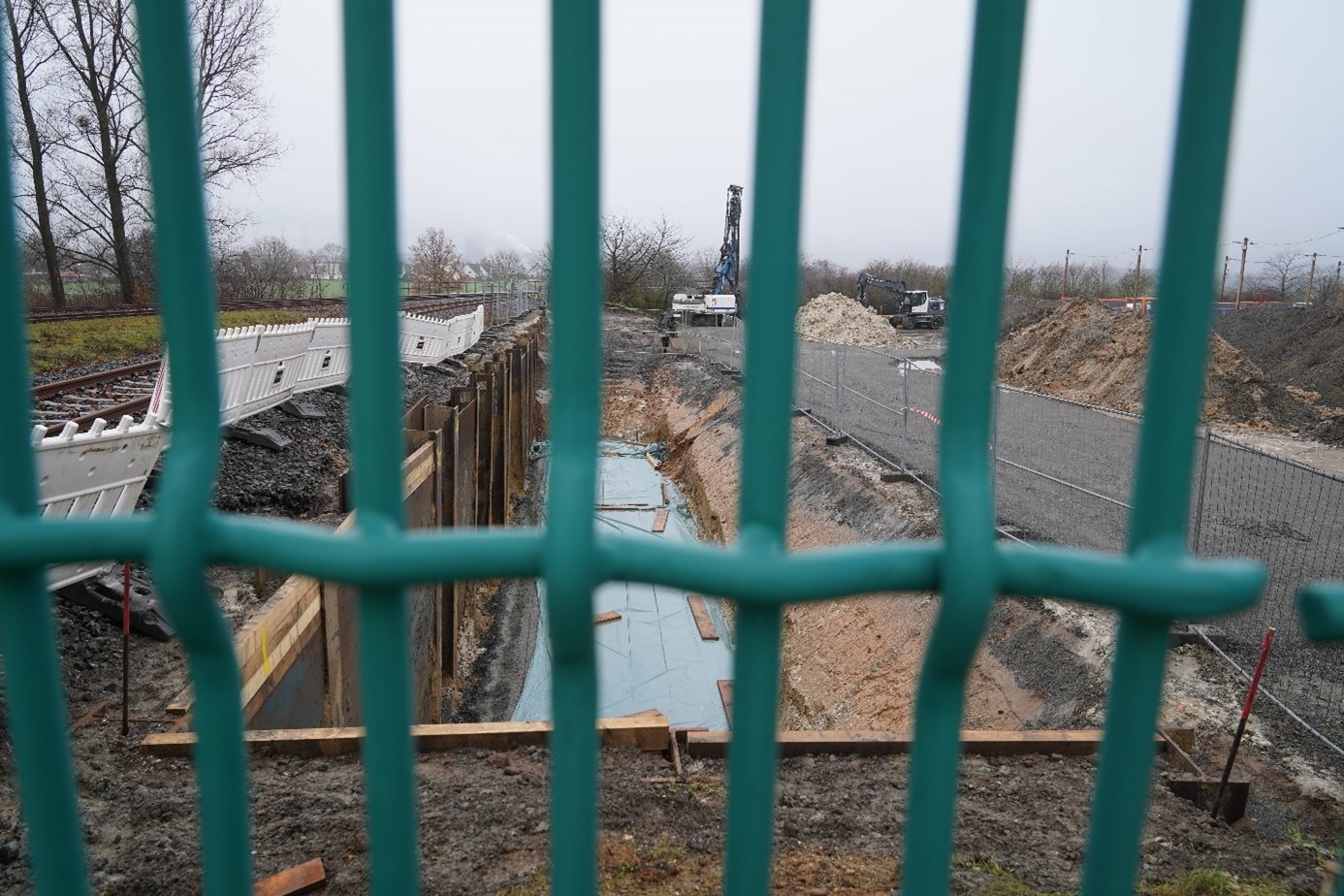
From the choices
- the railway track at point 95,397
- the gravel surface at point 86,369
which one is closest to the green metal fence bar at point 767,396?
the railway track at point 95,397

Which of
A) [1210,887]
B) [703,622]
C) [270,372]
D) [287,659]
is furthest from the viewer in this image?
[703,622]

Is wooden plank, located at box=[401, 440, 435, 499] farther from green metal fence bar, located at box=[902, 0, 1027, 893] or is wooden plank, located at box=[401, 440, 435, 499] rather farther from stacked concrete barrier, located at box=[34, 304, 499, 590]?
green metal fence bar, located at box=[902, 0, 1027, 893]

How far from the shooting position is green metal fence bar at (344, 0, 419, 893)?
0.81 meters

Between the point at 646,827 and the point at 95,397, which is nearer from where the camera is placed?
the point at 646,827

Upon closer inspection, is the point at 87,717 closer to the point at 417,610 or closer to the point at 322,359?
the point at 417,610

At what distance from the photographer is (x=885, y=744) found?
4.62 m

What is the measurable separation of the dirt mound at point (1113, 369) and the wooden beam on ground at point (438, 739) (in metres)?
14.3

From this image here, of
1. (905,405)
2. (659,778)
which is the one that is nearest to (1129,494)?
(905,405)

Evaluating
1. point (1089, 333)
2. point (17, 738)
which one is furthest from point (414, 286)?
point (17, 738)

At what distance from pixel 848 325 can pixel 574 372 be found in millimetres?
41683

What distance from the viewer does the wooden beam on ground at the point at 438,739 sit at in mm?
4395

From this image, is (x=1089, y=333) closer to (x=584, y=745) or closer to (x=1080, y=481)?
(x=1080, y=481)

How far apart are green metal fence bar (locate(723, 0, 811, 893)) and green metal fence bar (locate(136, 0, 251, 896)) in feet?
1.82

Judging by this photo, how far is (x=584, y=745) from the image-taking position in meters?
0.89
